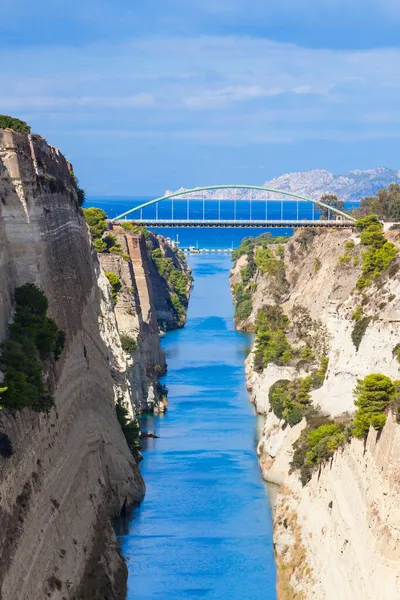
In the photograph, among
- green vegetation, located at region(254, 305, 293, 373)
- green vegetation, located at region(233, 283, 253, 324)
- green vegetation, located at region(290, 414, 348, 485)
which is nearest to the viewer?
green vegetation, located at region(290, 414, 348, 485)

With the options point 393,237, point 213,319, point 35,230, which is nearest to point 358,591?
point 35,230

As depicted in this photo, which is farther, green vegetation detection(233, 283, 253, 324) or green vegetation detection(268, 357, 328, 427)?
green vegetation detection(233, 283, 253, 324)

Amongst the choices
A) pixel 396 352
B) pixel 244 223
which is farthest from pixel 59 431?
pixel 244 223

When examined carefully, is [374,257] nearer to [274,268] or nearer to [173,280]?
[274,268]

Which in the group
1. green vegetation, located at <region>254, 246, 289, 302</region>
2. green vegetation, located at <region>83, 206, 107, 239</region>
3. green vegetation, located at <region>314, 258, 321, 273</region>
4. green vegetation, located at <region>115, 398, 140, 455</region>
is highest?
green vegetation, located at <region>83, 206, 107, 239</region>

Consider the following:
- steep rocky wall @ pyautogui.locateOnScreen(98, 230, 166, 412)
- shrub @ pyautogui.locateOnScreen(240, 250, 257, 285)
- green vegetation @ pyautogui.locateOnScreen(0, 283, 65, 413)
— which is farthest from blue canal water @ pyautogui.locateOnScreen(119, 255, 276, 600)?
shrub @ pyautogui.locateOnScreen(240, 250, 257, 285)

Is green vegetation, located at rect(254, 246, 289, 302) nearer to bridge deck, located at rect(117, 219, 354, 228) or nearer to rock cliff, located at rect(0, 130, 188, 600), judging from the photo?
bridge deck, located at rect(117, 219, 354, 228)

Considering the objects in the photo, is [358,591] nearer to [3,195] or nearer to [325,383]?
[3,195]
